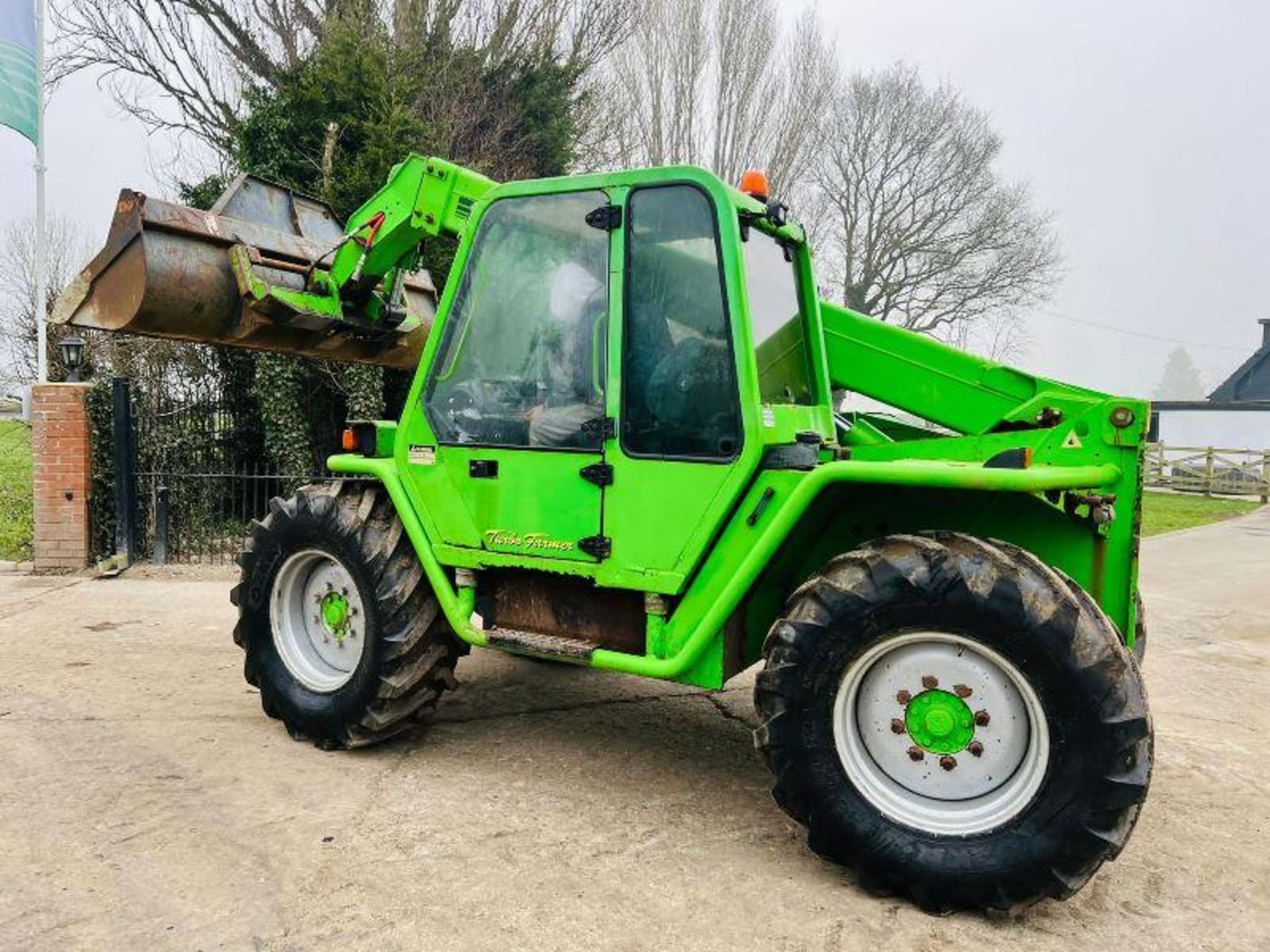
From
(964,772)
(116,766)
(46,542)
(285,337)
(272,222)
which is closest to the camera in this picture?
(964,772)

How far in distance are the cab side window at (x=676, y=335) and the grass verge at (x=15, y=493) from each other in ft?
26.2

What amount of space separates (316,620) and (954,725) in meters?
2.86

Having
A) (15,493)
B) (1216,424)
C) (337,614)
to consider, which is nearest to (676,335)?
(337,614)

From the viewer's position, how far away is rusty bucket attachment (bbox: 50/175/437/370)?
4.48 m

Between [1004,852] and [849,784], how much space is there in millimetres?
474

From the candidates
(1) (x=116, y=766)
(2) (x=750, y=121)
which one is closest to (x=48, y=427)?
(1) (x=116, y=766)

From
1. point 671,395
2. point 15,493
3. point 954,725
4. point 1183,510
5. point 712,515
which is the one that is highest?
point 671,395

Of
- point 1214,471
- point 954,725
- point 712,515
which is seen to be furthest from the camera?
point 1214,471

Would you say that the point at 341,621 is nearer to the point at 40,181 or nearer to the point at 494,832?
the point at 494,832

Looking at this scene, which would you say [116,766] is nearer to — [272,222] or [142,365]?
[272,222]

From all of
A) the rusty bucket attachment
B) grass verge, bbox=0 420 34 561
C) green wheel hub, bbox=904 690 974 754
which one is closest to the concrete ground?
green wheel hub, bbox=904 690 974 754

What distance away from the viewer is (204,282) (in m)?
4.62

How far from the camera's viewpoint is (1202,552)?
12.5m

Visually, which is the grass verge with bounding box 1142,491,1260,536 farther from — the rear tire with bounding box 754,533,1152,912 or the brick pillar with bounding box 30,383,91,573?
the brick pillar with bounding box 30,383,91,573
